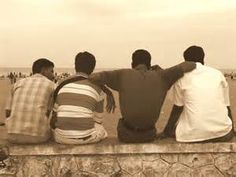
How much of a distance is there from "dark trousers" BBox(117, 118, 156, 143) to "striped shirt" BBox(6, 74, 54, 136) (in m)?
0.85

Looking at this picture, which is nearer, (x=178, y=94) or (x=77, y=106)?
(x=77, y=106)

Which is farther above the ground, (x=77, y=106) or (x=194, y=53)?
(x=194, y=53)

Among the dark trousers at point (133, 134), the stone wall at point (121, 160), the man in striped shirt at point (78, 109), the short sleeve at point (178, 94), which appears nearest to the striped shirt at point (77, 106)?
the man in striped shirt at point (78, 109)

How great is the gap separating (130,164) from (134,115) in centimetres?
54

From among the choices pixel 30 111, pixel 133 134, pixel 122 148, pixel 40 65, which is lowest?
pixel 122 148

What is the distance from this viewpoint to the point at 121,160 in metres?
6.01

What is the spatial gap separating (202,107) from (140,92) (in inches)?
27.3

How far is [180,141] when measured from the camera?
6055 millimetres

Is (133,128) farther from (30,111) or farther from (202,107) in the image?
(30,111)

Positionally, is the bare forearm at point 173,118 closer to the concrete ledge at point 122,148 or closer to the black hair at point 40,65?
the concrete ledge at point 122,148

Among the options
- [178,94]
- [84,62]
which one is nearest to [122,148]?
[178,94]

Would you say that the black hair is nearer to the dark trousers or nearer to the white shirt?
the dark trousers

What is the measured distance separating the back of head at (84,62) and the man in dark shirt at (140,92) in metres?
0.17

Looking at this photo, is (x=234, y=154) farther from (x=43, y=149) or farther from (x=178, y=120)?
(x=43, y=149)
